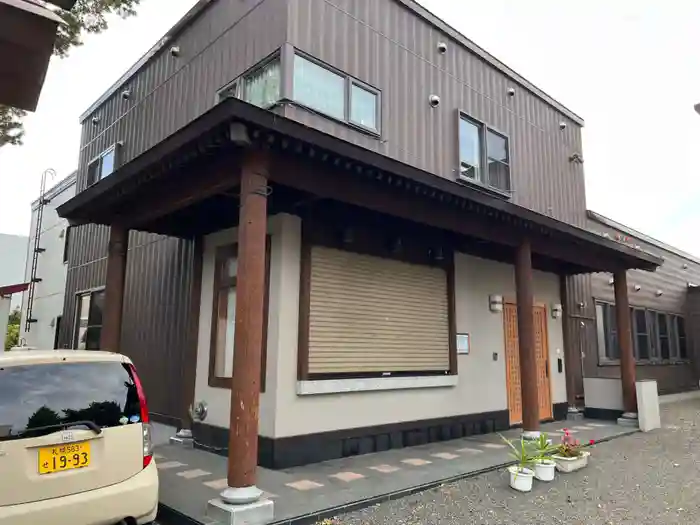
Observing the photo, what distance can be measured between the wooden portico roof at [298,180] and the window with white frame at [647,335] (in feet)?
17.6

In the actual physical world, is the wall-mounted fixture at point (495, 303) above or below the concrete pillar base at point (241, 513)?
above

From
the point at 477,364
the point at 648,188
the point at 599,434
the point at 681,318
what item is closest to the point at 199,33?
the point at 477,364

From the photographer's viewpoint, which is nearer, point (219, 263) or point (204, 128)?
point (204, 128)

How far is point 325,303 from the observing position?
6.21 m

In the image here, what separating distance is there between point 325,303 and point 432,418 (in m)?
2.49

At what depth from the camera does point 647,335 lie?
14.0 metres

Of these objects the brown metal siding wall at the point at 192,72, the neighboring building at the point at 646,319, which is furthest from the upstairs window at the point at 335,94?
the neighboring building at the point at 646,319

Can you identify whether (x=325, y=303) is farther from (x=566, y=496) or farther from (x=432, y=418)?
(x=566, y=496)

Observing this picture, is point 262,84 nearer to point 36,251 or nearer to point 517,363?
point 517,363

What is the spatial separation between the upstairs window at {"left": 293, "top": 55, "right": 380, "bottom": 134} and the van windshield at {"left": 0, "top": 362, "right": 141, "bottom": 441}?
4174mm

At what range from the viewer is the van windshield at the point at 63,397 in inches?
117

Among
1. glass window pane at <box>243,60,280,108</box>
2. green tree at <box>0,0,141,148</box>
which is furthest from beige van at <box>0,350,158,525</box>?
green tree at <box>0,0,141,148</box>

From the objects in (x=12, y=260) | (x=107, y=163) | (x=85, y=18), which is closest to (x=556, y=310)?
(x=107, y=163)

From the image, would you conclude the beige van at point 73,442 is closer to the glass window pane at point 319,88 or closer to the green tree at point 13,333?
the glass window pane at point 319,88
